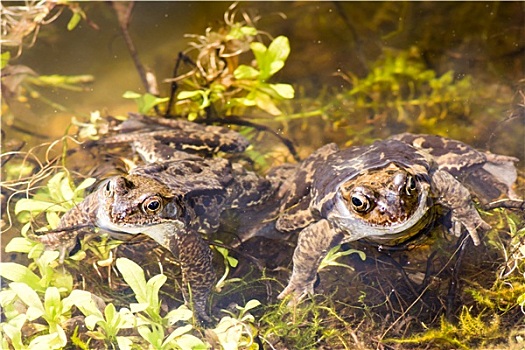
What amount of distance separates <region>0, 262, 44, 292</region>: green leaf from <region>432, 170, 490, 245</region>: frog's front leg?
117 inches

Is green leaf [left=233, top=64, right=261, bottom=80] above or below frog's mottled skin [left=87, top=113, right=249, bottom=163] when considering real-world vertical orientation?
above

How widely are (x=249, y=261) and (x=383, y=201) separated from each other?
118 cm

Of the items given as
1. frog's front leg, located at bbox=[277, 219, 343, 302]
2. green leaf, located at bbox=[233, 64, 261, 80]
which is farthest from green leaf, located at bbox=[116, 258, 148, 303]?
green leaf, located at bbox=[233, 64, 261, 80]

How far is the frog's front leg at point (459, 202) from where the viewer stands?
4.36 m

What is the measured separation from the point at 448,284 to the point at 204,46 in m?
3.38

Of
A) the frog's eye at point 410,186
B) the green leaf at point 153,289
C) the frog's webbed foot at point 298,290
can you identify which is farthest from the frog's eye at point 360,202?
the green leaf at point 153,289

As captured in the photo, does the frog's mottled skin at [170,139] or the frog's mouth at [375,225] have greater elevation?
the frog's mottled skin at [170,139]

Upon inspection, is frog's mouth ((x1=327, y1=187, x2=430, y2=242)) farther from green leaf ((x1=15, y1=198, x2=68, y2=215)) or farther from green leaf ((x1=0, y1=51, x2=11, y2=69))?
green leaf ((x1=0, y1=51, x2=11, y2=69))

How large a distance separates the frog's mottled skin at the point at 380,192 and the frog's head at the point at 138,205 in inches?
36.8

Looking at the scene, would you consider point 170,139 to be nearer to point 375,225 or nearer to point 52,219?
point 52,219

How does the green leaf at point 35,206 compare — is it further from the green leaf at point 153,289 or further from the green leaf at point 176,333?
the green leaf at point 176,333

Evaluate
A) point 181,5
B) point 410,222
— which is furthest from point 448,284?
→ point 181,5

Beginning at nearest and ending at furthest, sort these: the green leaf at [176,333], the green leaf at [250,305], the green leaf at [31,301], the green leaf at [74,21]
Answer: the green leaf at [176,333], the green leaf at [31,301], the green leaf at [250,305], the green leaf at [74,21]

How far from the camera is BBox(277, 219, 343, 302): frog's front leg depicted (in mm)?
4289
